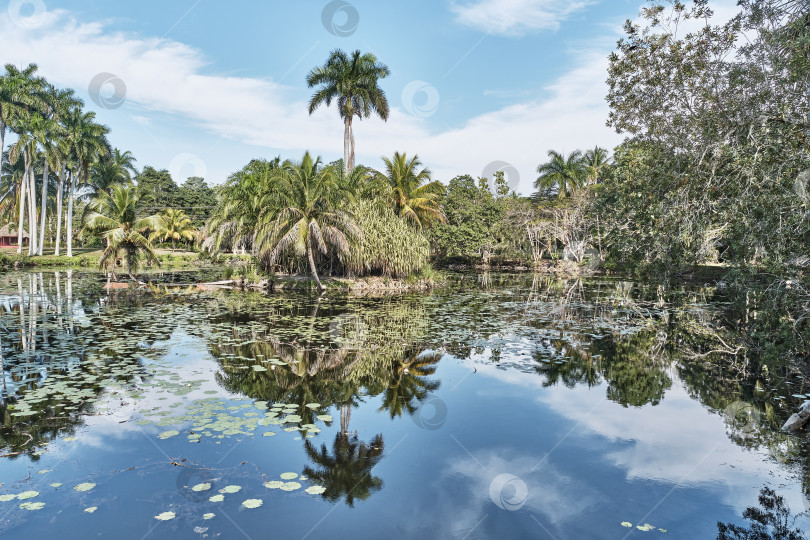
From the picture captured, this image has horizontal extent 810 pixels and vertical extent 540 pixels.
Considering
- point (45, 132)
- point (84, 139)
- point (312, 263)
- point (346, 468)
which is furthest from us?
point (84, 139)

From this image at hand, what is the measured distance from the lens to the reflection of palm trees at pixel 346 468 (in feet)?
16.9

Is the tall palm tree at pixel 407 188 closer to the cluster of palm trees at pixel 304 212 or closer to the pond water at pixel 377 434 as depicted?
the cluster of palm trees at pixel 304 212

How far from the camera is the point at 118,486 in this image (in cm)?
510

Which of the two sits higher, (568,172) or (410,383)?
(568,172)

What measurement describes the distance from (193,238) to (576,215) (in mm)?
44285

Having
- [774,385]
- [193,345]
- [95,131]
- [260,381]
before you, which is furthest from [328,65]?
[774,385]

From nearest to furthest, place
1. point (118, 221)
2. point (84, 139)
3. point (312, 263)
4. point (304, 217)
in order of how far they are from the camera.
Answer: point (304, 217) < point (312, 263) < point (118, 221) < point (84, 139)

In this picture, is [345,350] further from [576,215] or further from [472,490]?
[576,215]

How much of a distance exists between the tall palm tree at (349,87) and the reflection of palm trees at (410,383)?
27241 millimetres

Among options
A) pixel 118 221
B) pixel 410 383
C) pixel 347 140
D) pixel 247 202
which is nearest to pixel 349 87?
pixel 347 140

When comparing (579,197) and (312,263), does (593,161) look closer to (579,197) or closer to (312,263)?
(579,197)

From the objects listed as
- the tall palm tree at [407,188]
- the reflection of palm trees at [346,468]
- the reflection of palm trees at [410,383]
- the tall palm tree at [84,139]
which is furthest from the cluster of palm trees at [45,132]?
the reflection of palm trees at [346,468]

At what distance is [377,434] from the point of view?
664cm

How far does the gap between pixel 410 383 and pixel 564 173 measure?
41165mm
